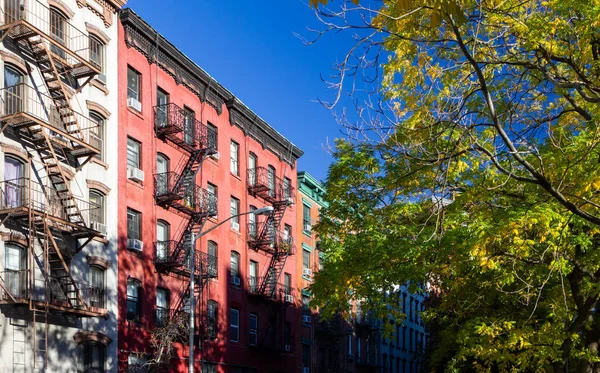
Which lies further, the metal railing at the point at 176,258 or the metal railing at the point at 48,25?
the metal railing at the point at 176,258

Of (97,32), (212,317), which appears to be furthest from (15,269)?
(212,317)

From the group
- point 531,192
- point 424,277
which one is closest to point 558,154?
point 531,192

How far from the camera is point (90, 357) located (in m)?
32.4

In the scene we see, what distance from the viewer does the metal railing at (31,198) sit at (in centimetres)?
2814

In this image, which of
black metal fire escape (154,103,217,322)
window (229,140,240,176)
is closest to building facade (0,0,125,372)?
black metal fire escape (154,103,217,322)

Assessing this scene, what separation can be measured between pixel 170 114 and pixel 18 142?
38.6 ft

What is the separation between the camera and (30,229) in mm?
27859

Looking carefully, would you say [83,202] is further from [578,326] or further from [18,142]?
[578,326]

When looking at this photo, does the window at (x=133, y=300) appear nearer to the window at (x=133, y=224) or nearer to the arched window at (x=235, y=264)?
the window at (x=133, y=224)

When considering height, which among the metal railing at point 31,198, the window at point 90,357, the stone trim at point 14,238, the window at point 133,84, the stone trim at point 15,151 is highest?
the window at point 133,84

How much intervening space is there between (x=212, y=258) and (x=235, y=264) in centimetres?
386

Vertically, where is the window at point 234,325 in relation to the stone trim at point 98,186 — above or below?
below

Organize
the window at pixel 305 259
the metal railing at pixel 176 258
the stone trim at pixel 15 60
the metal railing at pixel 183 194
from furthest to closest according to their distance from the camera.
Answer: the window at pixel 305 259
the metal railing at pixel 183 194
the metal railing at pixel 176 258
the stone trim at pixel 15 60

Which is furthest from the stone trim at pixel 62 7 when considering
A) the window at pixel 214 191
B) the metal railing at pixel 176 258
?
the window at pixel 214 191
